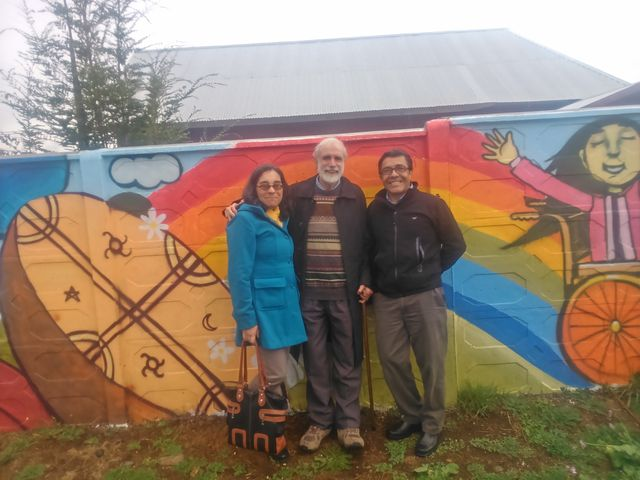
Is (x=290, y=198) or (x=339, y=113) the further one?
(x=339, y=113)

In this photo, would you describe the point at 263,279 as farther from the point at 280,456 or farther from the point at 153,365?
the point at 153,365

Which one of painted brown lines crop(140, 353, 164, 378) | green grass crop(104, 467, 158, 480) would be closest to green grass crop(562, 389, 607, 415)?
green grass crop(104, 467, 158, 480)

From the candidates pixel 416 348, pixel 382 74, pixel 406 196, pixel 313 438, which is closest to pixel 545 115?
pixel 406 196

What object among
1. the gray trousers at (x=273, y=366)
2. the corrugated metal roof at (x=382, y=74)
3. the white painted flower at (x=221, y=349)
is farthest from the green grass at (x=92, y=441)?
the corrugated metal roof at (x=382, y=74)

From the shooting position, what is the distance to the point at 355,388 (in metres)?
2.78

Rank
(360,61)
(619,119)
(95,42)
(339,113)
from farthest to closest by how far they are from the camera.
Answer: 1. (360,61)
2. (339,113)
3. (95,42)
4. (619,119)

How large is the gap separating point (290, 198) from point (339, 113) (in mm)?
7771

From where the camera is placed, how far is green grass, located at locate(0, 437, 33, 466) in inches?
111

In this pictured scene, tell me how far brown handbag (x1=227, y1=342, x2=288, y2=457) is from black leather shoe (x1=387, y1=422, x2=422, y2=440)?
78 centimetres

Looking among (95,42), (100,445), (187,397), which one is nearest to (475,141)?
(187,397)

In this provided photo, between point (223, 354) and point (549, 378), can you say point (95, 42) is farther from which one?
point (549, 378)

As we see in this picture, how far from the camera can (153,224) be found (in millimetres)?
3057

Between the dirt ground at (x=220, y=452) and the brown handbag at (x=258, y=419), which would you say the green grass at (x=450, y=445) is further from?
the brown handbag at (x=258, y=419)

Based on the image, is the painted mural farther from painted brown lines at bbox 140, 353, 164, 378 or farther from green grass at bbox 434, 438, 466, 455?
green grass at bbox 434, 438, 466, 455
